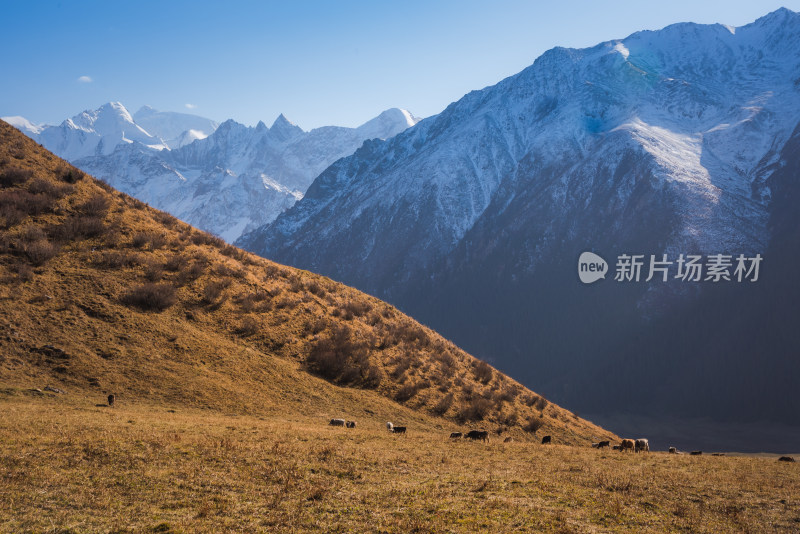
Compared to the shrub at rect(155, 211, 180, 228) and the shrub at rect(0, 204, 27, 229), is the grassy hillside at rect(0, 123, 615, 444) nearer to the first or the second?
the shrub at rect(0, 204, 27, 229)

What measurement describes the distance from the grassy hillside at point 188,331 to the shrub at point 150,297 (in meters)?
0.11

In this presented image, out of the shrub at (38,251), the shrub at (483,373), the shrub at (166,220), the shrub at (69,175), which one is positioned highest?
the shrub at (69,175)

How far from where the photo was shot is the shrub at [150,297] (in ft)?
131

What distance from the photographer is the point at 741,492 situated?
2053 centimetres

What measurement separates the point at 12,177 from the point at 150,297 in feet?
63.7

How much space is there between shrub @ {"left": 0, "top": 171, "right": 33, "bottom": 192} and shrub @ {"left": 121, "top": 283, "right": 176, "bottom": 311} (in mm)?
17463

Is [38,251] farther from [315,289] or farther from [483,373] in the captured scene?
[483,373]

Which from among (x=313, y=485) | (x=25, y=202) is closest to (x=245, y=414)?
(x=313, y=485)

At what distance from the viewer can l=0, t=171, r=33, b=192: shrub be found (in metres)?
46.0

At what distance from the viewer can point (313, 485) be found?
17453 mm

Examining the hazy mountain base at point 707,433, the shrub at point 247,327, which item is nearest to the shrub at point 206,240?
the shrub at point 247,327

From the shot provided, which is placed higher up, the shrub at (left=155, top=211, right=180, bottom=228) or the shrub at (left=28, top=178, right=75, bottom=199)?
the shrub at (left=155, top=211, right=180, bottom=228)

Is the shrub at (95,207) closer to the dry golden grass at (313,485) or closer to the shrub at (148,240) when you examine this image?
the shrub at (148,240)

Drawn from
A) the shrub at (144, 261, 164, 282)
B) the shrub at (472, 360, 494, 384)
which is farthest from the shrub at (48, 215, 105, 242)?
the shrub at (472, 360, 494, 384)
